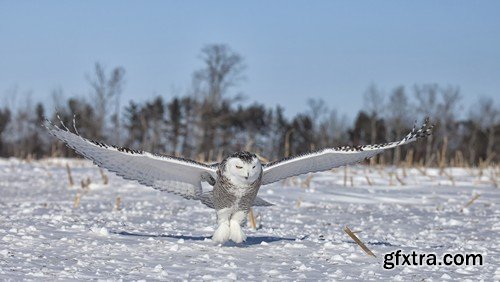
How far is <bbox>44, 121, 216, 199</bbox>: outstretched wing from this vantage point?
5844mm

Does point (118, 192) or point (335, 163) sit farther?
point (118, 192)

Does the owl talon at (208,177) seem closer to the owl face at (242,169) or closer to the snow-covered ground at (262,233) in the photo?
the snow-covered ground at (262,233)

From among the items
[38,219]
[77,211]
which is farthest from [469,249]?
[77,211]

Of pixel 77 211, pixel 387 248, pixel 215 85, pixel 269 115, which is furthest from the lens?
pixel 269 115

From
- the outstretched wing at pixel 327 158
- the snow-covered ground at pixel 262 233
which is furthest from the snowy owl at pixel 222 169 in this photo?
the snow-covered ground at pixel 262 233

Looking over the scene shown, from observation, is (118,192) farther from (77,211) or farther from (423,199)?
(423,199)

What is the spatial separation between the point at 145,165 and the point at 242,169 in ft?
3.78

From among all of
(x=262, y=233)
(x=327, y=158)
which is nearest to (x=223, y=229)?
Answer: (x=327, y=158)

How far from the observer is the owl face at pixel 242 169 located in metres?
5.38

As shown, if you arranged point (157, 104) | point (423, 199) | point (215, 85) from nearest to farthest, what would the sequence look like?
point (423, 199)
point (215, 85)
point (157, 104)

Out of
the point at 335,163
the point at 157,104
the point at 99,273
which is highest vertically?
the point at 157,104

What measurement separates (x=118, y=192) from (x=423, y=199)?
4.69 m

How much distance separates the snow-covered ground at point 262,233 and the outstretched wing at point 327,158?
59 centimetres

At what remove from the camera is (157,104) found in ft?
174
